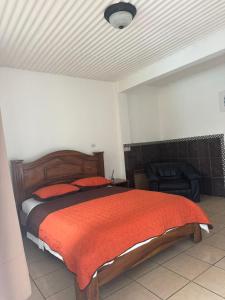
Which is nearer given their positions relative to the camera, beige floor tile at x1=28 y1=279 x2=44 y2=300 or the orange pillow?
beige floor tile at x1=28 y1=279 x2=44 y2=300

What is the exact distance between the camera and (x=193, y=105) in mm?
4852

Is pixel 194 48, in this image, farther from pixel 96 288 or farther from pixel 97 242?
pixel 96 288

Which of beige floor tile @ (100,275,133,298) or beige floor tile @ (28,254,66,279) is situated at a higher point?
beige floor tile @ (100,275,133,298)

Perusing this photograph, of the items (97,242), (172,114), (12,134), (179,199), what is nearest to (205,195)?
(172,114)

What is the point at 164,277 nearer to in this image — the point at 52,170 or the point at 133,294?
the point at 133,294

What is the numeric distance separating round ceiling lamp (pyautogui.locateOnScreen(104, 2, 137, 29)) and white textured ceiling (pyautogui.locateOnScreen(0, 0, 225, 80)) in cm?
6

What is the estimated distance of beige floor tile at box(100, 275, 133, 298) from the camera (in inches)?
78.5

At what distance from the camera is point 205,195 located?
15.6 feet

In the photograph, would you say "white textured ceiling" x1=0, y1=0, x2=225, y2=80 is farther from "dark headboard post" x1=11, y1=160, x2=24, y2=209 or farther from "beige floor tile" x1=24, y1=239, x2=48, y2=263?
"beige floor tile" x1=24, y1=239, x2=48, y2=263

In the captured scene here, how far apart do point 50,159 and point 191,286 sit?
2627mm

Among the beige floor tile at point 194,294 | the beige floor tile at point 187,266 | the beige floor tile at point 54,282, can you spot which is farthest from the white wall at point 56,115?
the beige floor tile at point 194,294

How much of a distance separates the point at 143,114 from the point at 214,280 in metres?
3.88

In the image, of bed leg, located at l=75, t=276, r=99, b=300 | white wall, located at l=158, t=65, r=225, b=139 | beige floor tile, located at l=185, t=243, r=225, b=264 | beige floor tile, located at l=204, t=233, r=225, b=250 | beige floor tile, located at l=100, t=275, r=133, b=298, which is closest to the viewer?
bed leg, located at l=75, t=276, r=99, b=300

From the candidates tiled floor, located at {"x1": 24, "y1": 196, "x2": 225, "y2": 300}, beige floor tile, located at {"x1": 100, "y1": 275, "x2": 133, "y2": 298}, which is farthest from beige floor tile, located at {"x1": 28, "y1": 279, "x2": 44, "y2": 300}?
beige floor tile, located at {"x1": 100, "y1": 275, "x2": 133, "y2": 298}
